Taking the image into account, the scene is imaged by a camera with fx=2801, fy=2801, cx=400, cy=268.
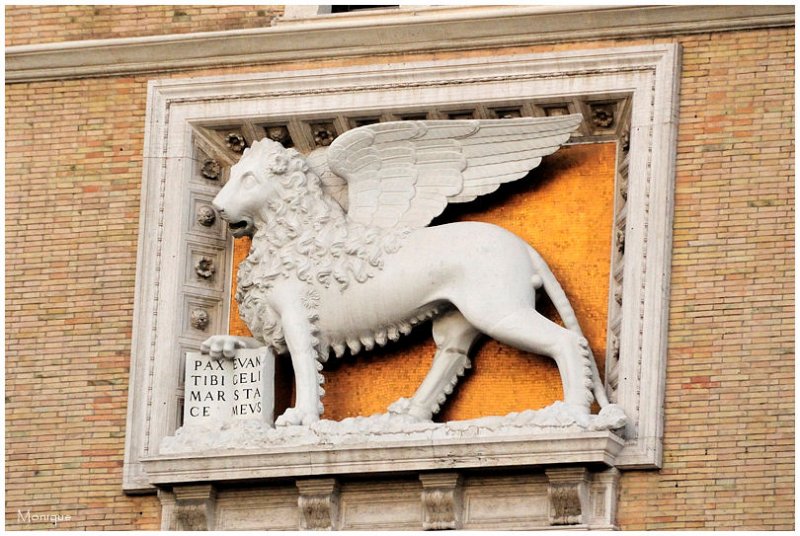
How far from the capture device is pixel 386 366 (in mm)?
18297

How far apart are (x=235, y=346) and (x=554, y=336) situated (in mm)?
2146

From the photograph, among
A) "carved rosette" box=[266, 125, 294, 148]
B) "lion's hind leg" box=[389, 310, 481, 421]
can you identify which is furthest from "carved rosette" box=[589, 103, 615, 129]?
"carved rosette" box=[266, 125, 294, 148]

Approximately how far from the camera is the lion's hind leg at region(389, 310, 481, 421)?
17.8 m

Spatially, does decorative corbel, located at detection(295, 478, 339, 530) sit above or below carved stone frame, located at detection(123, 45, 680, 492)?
below

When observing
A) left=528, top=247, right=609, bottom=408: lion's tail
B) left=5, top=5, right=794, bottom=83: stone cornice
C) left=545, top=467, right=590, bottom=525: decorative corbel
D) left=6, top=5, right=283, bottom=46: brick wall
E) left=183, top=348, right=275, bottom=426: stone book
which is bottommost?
left=545, top=467, right=590, bottom=525: decorative corbel

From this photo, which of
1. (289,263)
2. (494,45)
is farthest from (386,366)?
(494,45)

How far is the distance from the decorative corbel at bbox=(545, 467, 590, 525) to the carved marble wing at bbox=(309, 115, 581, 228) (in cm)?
202

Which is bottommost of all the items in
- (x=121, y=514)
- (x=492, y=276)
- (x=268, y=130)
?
(x=121, y=514)

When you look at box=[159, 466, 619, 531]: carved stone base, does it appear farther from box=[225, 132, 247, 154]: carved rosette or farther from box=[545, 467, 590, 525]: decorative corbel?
box=[225, 132, 247, 154]: carved rosette

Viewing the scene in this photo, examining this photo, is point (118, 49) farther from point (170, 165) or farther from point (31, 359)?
point (31, 359)

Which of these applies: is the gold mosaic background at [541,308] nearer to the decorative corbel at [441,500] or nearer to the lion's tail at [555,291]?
the lion's tail at [555,291]

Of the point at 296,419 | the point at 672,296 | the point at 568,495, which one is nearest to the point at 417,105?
the point at 672,296

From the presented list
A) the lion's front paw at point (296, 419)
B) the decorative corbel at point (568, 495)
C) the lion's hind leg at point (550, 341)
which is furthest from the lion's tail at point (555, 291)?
the lion's front paw at point (296, 419)

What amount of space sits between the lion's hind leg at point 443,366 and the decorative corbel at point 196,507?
1291 mm
